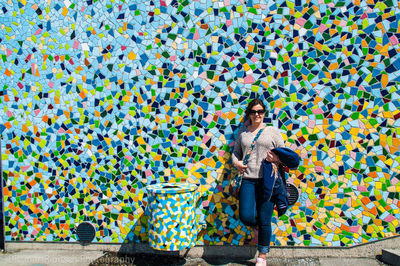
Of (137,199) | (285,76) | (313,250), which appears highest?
(285,76)

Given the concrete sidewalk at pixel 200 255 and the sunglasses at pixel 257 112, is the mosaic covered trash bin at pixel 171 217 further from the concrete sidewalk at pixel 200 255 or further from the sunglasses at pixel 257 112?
the sunglasses at pixel 257 112

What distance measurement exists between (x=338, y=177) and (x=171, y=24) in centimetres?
298

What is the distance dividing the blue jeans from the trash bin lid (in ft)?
2.15

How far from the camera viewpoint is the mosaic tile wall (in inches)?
177

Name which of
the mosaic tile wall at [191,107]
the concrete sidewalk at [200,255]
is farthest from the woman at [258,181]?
the concrete sidewalk at [200,255]

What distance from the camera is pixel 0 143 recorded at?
5.11 meters

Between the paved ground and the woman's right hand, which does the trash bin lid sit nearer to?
the woman's right hand

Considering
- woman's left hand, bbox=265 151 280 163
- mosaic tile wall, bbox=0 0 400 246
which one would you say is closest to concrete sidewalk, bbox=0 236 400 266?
mosaic tile wall, bbox=0 0 400 246

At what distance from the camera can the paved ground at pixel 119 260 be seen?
4.48m

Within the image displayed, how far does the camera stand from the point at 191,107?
15.6 ft

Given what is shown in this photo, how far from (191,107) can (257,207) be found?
1.56 m

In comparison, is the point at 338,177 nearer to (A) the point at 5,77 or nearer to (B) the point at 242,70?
(B) the point at 242,70

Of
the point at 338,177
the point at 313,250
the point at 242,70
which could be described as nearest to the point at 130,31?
the point at 242,70

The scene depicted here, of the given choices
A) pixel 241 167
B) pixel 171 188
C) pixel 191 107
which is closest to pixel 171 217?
pixel 171 188
